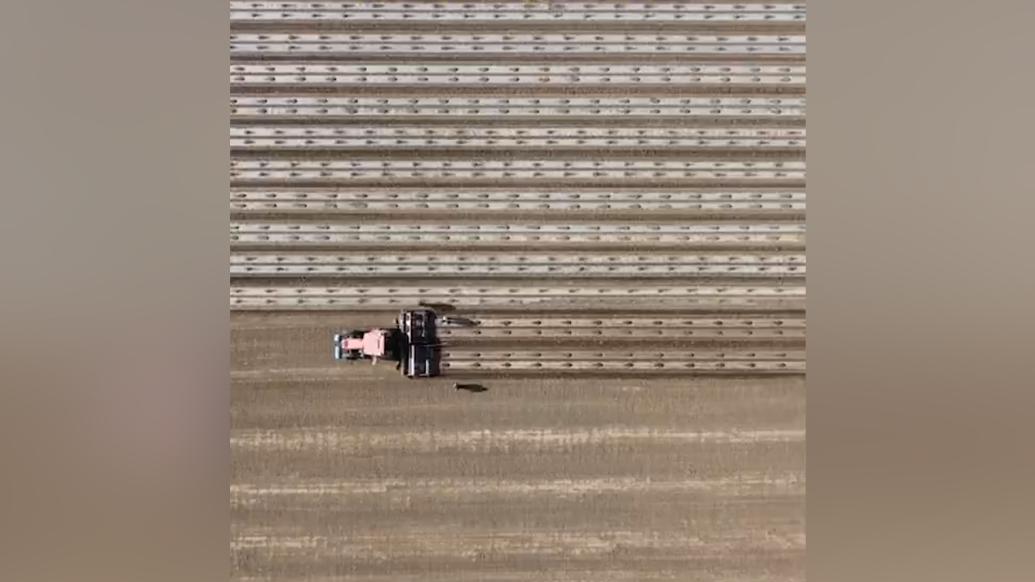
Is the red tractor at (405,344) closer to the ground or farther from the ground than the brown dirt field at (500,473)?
farther from the ground

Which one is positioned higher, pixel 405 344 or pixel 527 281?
pixel 527 281

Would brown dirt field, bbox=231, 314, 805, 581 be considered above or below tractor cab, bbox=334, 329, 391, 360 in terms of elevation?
below

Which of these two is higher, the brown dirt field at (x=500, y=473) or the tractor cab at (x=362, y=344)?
the tractor cab at (x=362, y=344)

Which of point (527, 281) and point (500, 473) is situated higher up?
point (527, 281)

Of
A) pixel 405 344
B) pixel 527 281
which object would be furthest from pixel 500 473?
pixel 527 281

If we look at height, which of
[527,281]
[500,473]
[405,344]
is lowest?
[500,473]

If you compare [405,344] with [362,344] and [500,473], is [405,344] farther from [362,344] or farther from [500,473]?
[500,473]

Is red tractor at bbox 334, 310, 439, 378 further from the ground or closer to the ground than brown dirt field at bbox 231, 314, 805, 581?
further from the ground

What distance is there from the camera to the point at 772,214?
2602mm
